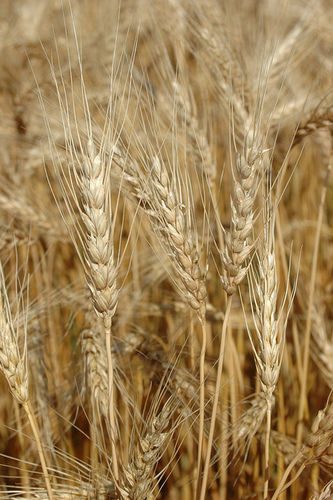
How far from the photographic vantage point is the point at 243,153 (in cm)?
77

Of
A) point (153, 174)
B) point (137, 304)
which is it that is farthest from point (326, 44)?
point (153, 174)

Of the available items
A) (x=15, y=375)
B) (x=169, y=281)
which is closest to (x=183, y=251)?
(x=15, y=375)

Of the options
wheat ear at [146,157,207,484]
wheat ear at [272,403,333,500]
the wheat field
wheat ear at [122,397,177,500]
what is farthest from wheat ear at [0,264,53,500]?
wheat ear at [272,403,333,500]

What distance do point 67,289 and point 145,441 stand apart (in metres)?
0.71

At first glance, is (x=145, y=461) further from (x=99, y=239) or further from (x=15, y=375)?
(x=99, y=239)

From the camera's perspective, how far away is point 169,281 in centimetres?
162

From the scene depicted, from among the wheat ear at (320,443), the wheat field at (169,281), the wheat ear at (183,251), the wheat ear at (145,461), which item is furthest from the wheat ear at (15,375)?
the wheat ear at (320,443)

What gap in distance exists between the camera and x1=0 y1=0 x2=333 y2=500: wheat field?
31.3 inches

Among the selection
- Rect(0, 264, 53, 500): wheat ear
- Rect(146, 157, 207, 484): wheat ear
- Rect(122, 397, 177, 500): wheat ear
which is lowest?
Rect(122, 397, 177, 500): wheat ear

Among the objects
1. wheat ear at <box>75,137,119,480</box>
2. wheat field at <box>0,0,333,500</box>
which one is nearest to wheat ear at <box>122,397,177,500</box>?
wheat field at <box>0,0,333,500</box>

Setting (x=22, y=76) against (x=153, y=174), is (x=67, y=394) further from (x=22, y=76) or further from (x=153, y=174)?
(x=22, y=76)

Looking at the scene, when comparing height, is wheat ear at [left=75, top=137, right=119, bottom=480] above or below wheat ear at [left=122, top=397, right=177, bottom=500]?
above

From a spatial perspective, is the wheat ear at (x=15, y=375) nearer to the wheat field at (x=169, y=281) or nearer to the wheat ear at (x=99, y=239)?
the wheat field at (x=169, y=281)

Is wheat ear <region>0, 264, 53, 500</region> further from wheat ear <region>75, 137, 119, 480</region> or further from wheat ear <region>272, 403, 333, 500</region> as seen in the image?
wheat ear <region>272, 403, 333, 500</region>
